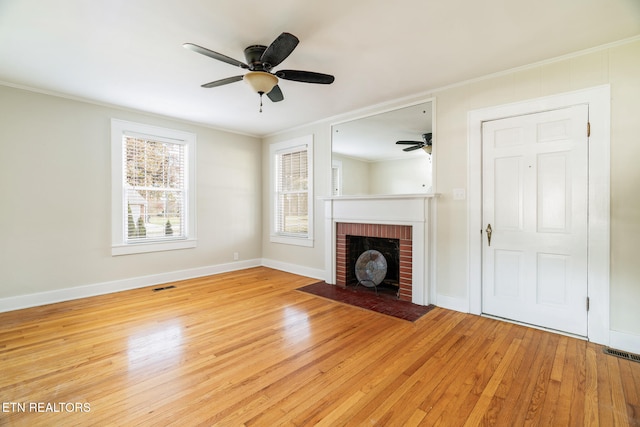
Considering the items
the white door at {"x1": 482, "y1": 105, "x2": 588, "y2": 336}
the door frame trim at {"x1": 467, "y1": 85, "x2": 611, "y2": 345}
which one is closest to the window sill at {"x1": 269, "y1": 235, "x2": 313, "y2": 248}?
the white door at {"x1": 482, "y1": 105, "x2": 588, "y2": 336}

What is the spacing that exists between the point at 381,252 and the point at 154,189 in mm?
3583

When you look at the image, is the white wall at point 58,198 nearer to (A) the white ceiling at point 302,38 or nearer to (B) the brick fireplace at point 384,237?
(A) the white ceiling at point 302,38

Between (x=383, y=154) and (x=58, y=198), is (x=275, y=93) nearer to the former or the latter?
(x=383, y=154)

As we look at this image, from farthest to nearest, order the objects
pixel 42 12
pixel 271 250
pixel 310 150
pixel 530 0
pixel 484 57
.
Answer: pixel 271 250
pixel 310 150
pixel 484 57
pixel 42 12
pixel 530 0

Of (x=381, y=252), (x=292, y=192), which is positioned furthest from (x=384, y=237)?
(x=292, y=192)

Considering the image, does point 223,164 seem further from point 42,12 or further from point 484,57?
point 484,57

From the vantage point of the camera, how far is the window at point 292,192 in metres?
4.95

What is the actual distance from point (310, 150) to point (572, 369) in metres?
4.08

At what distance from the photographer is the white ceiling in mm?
2031

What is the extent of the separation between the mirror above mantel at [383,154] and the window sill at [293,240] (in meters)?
1.01

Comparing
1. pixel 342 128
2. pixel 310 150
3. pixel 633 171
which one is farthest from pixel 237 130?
pixel 633 171

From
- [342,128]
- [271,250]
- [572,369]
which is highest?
[342,128]

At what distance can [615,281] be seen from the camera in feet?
7.98

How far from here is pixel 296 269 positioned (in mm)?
5121
